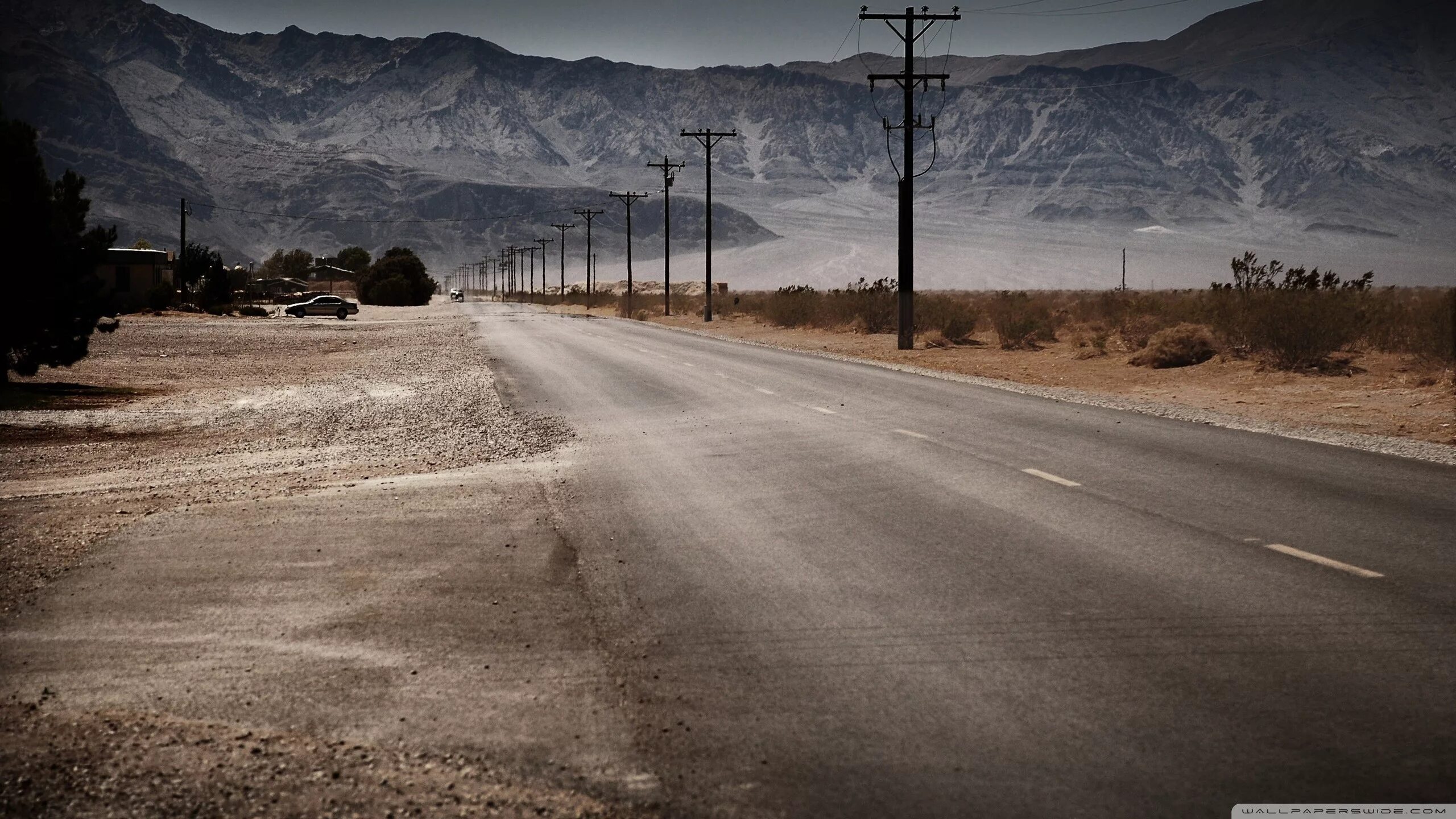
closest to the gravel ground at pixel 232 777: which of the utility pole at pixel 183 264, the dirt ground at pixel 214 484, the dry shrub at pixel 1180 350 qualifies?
the dirt ground at pixel 214 484

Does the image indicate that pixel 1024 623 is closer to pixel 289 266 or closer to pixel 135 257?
pixel 135 257

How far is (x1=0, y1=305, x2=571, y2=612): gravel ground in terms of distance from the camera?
10156 mm

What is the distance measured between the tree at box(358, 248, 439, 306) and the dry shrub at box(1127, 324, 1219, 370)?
363 feet

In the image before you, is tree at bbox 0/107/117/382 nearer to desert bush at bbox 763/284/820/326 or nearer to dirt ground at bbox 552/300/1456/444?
dirt ground at bbox 552/300/1456/444

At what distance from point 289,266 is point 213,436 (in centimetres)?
17910

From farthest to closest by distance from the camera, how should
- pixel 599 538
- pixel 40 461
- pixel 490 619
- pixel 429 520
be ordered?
pixel 40 461, pixel 429 520, pixel 599 538, pixel 490 619

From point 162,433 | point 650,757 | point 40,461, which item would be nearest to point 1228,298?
point 162,433

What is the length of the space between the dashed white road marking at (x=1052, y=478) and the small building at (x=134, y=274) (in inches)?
3028

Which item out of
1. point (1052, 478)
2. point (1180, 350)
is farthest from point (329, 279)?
point (1052, 478)

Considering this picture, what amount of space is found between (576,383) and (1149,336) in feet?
46.9

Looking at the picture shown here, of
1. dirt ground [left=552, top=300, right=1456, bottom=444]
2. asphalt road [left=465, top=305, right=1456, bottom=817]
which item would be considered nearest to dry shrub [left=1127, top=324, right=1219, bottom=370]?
dirt ground [left=552, top=300, right=1456, bottom=444]

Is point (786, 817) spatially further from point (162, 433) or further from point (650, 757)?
point (162, 433)

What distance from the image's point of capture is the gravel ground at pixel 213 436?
33.3ft

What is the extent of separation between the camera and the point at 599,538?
350 inches
